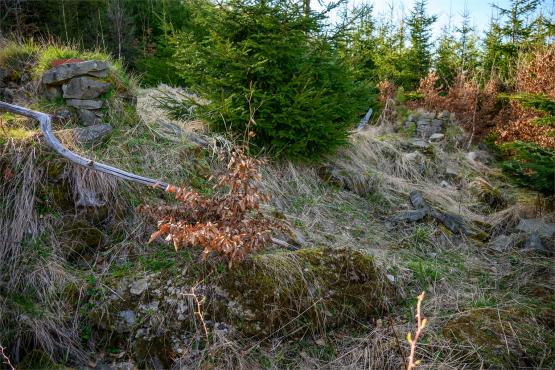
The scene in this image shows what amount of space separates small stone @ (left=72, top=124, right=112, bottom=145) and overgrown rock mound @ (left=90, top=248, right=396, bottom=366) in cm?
146

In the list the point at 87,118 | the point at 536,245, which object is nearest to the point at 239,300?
the point at 87,118

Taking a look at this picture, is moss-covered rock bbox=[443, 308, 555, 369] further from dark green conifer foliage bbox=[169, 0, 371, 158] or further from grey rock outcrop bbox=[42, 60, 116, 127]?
grey rock outcrop bbox=[42, 60, 116, 127]

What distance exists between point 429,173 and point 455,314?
4.02m

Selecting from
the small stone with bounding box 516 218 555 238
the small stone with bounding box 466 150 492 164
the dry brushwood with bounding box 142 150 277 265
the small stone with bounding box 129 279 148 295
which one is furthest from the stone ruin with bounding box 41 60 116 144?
the small stone with bounding box 466 150 492 164

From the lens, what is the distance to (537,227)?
15.2 feet

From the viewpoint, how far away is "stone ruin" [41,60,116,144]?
4.12 m

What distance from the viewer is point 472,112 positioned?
978 cm

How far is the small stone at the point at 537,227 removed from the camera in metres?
4.51

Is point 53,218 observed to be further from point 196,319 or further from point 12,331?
point 196,319

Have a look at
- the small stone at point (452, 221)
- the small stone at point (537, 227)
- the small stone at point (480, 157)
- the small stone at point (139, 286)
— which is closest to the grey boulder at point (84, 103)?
the small stone at point (139, 286)

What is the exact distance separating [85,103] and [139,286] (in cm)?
219

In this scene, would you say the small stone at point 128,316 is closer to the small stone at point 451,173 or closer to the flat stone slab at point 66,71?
the flat stone slab at point 66,71

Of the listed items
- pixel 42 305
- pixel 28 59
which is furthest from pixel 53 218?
pixel 28 59

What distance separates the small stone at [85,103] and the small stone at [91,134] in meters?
0.28
